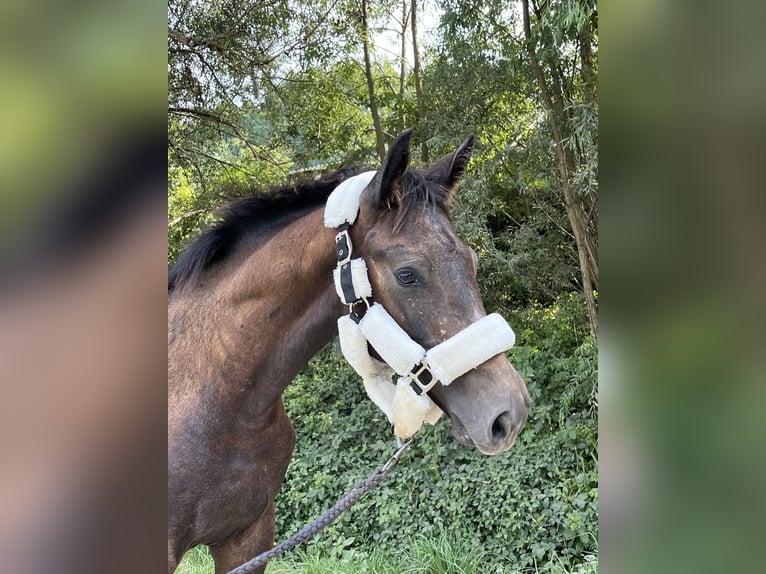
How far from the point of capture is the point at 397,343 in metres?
1.58

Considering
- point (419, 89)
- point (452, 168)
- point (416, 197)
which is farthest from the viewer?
point (419, 89)

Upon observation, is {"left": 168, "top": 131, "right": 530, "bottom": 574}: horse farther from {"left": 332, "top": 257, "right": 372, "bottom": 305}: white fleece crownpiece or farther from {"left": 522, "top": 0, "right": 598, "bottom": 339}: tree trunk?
{"left": 522, "top": 0, "right": 598, "bottom": 339}: tree trunk

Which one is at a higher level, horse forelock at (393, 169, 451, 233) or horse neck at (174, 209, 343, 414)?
horse forelock at (393, 169, 451, 233)

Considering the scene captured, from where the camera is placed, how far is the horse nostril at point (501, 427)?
58.4 inches

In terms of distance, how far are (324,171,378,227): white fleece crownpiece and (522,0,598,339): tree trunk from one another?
278cm

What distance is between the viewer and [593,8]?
3.02 meters

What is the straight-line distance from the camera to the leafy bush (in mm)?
4105

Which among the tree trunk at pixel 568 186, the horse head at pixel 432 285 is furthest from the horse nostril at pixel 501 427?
the tree trunk at pixel 568 186

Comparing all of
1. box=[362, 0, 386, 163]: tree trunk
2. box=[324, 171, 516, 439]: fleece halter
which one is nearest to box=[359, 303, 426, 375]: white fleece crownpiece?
box=[324, 171, 516, 439]: fleece halter

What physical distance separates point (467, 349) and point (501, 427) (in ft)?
0.82

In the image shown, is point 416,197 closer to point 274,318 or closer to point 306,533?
point 274,318

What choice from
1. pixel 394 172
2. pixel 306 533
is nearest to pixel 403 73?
pixel 394 172
